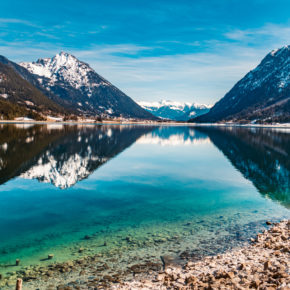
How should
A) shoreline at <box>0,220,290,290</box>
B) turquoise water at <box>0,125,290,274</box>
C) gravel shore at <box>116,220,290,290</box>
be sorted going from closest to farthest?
gravel shore at <box>116,220,290,290</box> → shoreline at <box>0,220,290,290</box> → turquoise water at <box>0,125,290,274</box>

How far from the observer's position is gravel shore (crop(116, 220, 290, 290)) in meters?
14.6

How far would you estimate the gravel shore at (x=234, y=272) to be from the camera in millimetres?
14602

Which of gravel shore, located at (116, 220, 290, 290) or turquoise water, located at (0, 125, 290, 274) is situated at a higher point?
gravel shore, located at (116, 220, 290, 290)

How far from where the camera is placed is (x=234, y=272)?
16188 millimetres

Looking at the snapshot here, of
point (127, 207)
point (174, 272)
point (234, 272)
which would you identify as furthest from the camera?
point (127, 207)

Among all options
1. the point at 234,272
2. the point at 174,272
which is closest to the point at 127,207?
the point at 174,272

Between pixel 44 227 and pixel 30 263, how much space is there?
19.6ft

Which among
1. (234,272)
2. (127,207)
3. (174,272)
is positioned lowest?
(127,207)

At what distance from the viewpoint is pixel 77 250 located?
65.2 feet

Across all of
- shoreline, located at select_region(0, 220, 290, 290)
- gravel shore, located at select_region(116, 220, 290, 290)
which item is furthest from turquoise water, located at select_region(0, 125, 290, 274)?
gravel shore, located at select_region(116, 220, 290, 290)

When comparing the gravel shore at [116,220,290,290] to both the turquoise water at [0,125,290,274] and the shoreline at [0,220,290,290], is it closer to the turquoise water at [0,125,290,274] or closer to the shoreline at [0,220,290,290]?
the shoreline at [0,220,290,290]

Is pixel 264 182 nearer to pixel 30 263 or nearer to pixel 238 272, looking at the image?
pixel 238 272

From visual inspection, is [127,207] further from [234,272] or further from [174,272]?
[234,272]

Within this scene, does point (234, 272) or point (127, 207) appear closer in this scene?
point (234, 272)
